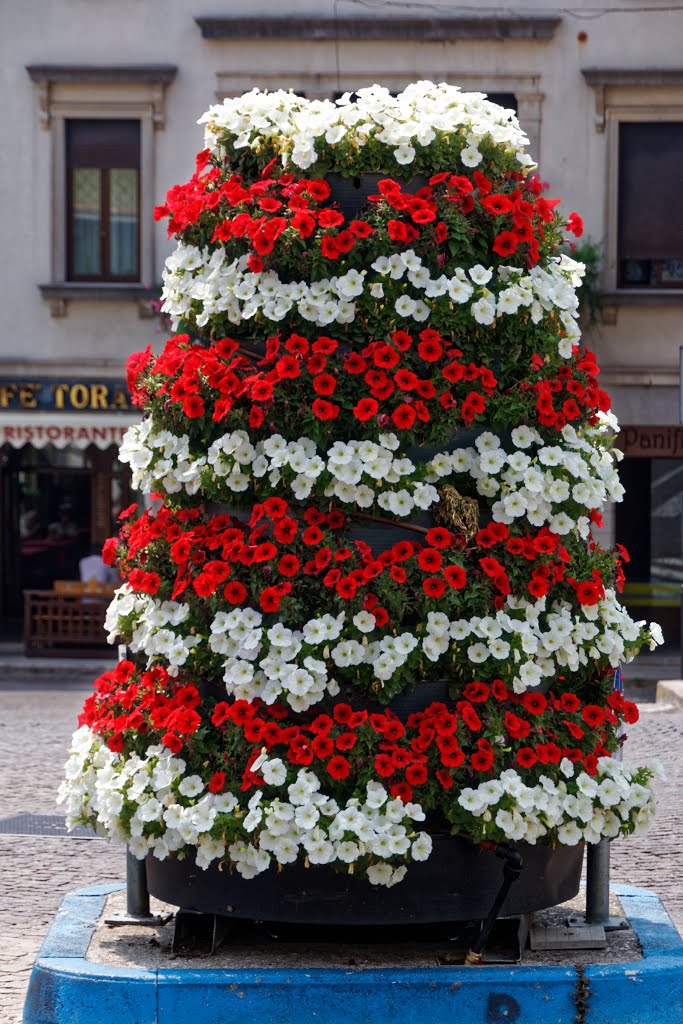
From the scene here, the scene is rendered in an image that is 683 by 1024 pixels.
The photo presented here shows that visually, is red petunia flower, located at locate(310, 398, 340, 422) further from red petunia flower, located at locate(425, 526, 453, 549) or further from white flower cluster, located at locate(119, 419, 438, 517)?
red petunia flower, located at locate(425, 526, 453, 549)

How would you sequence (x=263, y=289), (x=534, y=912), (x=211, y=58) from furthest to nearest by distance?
(x=211, y=58) → (x=534, y=912) → (x=263, y=289)

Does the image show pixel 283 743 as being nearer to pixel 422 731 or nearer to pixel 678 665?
pixel 422 731

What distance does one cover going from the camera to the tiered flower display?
14.8 ft

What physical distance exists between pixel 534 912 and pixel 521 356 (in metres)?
1.71

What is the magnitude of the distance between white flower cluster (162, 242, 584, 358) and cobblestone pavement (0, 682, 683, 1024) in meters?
2.48

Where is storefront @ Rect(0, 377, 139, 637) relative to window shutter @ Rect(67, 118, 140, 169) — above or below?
below

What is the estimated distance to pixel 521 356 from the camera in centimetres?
480

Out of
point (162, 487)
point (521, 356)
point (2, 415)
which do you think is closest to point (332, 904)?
point (162, 487)

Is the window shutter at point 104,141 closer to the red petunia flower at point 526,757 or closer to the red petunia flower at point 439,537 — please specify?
the red petunia flower at point 439,537

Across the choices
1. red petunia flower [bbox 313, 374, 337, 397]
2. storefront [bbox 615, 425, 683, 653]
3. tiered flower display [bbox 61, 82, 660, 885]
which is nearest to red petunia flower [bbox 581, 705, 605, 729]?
tiered flower display [bbox 61, 82, 660, 885]

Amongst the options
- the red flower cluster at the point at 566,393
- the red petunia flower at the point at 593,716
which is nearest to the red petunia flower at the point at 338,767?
the red petunia flower at the point at 593,716

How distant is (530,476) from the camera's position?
4.65 m

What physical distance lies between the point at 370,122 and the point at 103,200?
16.7 metres

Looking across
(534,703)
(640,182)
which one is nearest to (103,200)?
(640,182)
